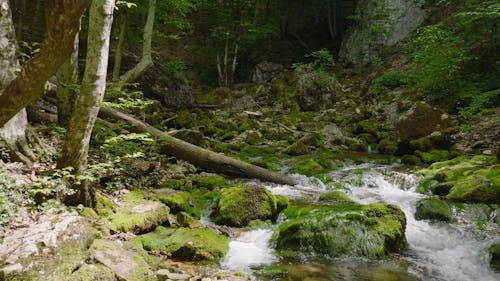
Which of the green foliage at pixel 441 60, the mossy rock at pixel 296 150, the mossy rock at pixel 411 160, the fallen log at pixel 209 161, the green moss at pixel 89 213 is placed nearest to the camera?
the green moss at pixel 89 213

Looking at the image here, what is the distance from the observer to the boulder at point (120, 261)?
12.3 feet

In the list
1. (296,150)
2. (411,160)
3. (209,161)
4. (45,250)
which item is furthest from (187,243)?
(411,160)

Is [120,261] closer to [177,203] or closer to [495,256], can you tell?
[177,203]

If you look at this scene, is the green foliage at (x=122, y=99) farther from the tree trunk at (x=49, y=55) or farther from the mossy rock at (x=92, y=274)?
the mossy rock at (x=92, y=274)

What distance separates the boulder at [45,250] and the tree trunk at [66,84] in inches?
169

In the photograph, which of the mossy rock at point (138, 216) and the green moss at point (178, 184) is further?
the green moss at point (178, 184)

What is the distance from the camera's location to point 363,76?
2127cm

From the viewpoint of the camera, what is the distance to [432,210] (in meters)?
6.67

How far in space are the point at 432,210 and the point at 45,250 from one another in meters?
6.37

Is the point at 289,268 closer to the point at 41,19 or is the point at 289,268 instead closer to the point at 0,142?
the point at 0,142

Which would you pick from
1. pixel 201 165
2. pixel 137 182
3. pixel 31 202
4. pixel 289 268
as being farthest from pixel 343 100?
pixel 31 202

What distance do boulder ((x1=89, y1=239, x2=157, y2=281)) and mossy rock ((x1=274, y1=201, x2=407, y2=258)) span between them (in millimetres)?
2211

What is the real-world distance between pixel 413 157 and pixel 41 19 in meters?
17.5

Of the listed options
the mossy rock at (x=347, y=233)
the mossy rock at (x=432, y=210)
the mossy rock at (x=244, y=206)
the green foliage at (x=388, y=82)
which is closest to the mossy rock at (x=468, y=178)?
the mossy rock at (x=432, y=210)
